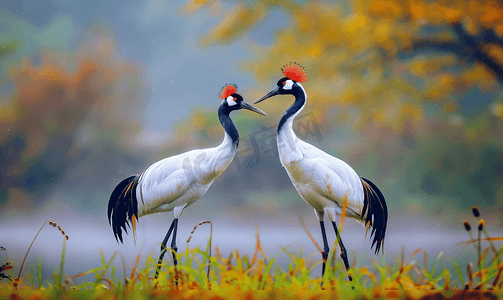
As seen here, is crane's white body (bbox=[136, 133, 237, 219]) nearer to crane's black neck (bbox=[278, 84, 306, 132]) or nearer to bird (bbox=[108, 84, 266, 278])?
bird (bbox=[108, 84, 266, 278])

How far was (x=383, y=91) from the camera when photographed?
2.87 meters

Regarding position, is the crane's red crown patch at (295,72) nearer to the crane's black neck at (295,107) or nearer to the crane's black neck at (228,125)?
the crane's black neck at (295,107)

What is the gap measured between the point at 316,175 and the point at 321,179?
4 centimetres

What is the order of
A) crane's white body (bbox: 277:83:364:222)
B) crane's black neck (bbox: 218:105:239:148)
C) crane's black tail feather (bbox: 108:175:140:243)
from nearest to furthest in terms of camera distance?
crane's white body (bbox: 277:83:364:222), crane's black neck (bbox: 218:105:239:148), crane's black tail feather (bbox: 108:175:140:243)

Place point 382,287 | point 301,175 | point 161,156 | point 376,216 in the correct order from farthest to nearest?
point 161,156
point 376,216
point 301,175
point 382,287

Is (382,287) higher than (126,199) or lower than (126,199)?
lower

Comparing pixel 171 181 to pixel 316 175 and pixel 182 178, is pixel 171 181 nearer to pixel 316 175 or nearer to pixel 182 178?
pixel 182 178

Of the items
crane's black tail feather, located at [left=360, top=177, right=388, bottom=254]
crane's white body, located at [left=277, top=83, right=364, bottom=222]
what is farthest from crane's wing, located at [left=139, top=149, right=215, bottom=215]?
crane's black tail feather, located at [left=360, top=177, right=388, bottom=254]

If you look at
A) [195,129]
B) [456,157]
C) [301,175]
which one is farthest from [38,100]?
[456,157]

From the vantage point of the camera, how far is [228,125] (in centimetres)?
223

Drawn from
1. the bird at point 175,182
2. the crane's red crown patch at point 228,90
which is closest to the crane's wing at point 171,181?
the bird at point 175,182

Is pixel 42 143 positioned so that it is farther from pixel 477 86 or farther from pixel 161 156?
pixel 477 86

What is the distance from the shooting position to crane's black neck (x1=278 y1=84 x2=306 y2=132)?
216 cm

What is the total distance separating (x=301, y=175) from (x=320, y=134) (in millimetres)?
727
